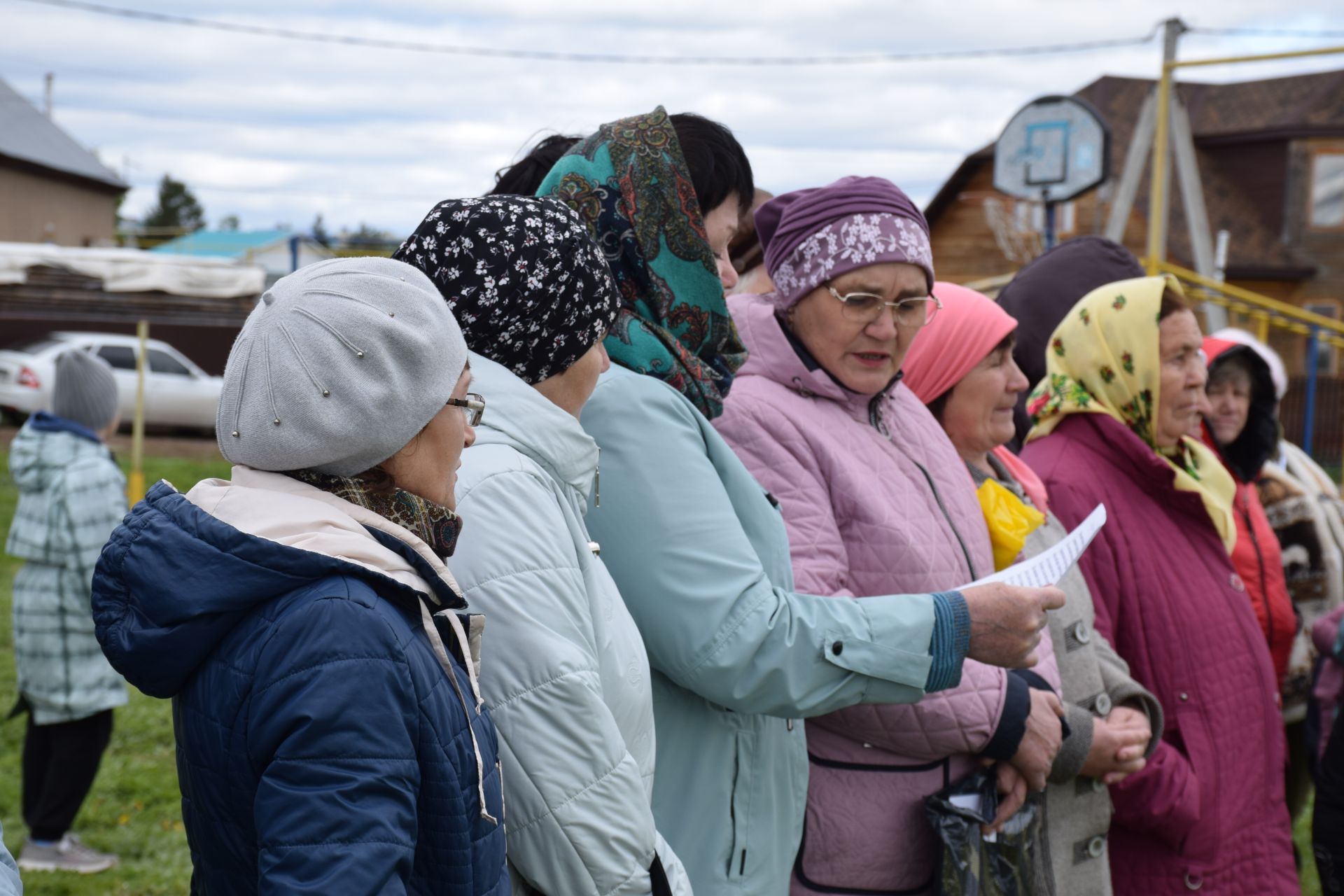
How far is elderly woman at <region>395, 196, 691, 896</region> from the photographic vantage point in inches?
60.5

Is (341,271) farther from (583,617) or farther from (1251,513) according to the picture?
(1251,513)

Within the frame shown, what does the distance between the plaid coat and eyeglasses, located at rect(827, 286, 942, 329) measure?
3.31m

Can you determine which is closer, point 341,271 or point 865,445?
point 341,271

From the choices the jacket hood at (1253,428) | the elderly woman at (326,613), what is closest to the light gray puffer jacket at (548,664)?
the elderly woman at (326,613)

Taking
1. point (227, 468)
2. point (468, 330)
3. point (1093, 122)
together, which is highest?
point (1093, 122)

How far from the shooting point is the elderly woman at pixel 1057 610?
272 cm

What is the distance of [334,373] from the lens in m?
1.36

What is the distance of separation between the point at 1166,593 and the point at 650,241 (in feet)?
5.77

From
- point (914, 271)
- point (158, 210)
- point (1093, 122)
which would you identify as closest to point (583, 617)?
point (914, 271)

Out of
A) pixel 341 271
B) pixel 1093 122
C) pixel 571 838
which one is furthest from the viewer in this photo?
pixel 1093 122

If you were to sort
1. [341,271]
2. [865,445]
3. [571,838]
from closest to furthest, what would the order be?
[341,271], [571,838], [865,445]

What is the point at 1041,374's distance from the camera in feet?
13.1

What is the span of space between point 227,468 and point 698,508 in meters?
14.0

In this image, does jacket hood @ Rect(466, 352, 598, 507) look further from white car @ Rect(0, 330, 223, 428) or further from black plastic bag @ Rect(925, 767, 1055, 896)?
white car @ Rect(0, 330, 223, 428)
